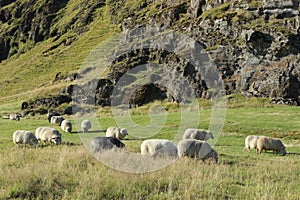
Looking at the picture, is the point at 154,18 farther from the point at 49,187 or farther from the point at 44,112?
the point at 49,187

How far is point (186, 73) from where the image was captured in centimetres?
6322

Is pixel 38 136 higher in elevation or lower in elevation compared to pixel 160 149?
lower

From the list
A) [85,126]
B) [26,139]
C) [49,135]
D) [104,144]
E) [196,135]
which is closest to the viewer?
[104,144]

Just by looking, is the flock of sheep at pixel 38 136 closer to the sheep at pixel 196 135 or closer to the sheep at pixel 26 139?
the sheep at pixel 26 139

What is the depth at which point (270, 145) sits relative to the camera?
23.6 meters

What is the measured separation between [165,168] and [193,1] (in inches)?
3202

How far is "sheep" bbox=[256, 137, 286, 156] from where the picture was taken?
23406mm

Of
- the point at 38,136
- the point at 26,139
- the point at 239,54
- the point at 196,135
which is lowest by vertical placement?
the point at 196,135

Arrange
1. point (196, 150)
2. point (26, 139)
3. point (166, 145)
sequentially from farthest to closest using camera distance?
1. point (26, 139)
2. point (166, 145)
3. point (196, 150)

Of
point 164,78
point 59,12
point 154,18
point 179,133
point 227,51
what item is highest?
point 59,12

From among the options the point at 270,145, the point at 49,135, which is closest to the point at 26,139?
the point at 49,135

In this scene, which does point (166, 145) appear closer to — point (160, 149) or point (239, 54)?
point (160, 149)

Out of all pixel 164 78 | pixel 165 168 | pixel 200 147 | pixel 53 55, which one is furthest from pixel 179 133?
pixel 53 55

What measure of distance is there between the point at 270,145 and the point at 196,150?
30.1 feet
